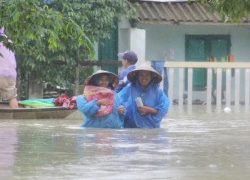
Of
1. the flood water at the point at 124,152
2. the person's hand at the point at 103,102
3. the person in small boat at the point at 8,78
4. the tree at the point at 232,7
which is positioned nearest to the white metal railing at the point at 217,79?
the person in small boat at the point at 8,78

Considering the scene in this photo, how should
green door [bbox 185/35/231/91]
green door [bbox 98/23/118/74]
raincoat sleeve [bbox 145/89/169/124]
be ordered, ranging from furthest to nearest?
green door [bbox 185/35/231/91] < green door [bbox 98/23/118/74] < raincoat sleeve [bbox 145/89/169/124]

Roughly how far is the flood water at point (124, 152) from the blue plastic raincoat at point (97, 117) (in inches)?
9.5

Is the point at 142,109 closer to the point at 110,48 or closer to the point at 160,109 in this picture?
the point at 160,109

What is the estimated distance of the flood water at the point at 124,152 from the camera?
8.74 meters

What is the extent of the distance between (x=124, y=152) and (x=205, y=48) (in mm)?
18893

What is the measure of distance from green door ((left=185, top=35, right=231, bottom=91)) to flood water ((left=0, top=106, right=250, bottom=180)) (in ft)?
43.1

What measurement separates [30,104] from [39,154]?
8.92 m

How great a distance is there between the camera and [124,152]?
10562mm

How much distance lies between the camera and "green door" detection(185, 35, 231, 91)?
95.3 feet

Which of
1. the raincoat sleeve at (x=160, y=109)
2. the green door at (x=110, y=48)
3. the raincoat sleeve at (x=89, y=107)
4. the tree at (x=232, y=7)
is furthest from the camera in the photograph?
the green door at (x=110, y=48)

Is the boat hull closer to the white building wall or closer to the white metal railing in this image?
the white metal railing

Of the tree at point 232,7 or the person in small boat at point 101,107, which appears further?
the person in small boat at point 101,107

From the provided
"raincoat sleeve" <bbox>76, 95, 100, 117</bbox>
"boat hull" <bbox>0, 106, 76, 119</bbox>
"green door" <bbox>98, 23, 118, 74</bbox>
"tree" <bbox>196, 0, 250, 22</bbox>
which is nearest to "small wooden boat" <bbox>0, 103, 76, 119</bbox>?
"boat hull" <bbox>0, 106, 76, 119</bbox>

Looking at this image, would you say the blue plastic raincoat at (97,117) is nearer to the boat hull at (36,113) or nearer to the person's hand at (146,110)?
the person's hand at (146,110)
